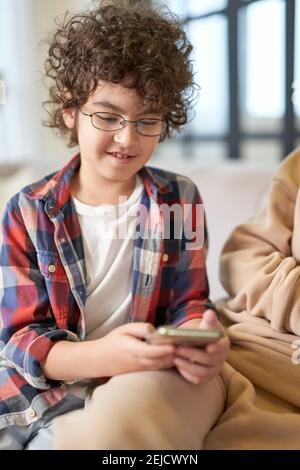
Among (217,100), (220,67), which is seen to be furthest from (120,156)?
(217,100)

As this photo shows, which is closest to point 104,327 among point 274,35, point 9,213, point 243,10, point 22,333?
point 22,333

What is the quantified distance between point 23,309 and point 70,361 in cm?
13

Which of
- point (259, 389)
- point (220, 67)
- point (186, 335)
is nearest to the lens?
point (186, 335)

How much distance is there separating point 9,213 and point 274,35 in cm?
188

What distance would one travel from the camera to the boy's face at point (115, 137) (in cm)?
92

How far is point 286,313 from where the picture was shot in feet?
3.24

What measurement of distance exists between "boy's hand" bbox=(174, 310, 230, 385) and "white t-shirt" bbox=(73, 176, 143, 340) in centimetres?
24

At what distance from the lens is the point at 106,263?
104cm

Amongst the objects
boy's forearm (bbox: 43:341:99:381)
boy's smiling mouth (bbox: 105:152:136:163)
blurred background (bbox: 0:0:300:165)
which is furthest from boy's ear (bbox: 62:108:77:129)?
blurred background (bbox: 0:0:300:165)

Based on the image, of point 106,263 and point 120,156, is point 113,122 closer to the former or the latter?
point 120,156

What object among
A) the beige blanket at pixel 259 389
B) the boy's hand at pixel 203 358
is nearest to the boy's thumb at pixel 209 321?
the boy's hand at pixel 203 358

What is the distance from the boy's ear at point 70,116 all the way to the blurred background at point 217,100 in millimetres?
531

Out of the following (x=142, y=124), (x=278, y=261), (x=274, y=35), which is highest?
(x=274, y=35)
